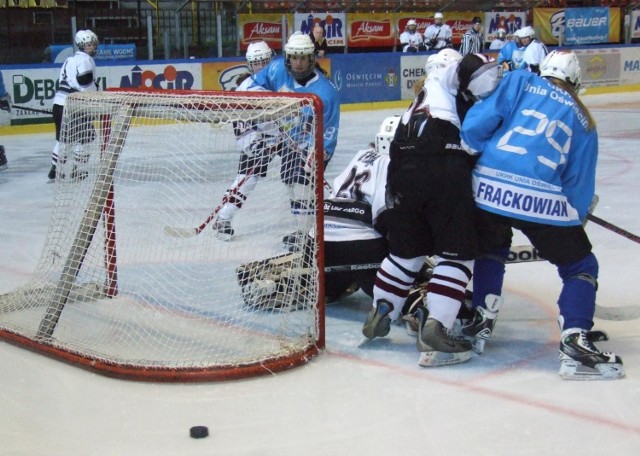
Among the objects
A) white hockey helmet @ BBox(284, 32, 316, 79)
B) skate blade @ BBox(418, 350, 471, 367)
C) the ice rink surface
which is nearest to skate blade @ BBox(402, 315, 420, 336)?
the ice rink surface

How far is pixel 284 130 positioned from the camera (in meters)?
3.24

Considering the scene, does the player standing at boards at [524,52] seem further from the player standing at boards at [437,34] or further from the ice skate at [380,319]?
the ice skate at [380,319]

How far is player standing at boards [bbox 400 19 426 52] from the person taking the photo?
14172mm

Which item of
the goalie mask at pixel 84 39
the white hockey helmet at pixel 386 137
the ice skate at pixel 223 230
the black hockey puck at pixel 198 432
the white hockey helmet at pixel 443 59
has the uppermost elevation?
the goalie mask at pixel 84 39

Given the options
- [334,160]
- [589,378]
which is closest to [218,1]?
[334,160]

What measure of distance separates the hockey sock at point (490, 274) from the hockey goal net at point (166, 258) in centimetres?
56

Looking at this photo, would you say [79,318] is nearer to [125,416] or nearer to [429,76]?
[125,416]

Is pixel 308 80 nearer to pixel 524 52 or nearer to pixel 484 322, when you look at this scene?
pixel 484 322

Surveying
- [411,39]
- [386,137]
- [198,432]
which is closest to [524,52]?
[411,39]

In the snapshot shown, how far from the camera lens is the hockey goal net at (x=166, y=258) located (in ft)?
10.3

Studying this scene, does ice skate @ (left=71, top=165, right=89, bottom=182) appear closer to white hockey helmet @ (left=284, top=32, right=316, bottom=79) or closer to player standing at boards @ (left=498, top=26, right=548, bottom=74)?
white hockey helmet @ (left=284, top=32, right=316, bottom=79)

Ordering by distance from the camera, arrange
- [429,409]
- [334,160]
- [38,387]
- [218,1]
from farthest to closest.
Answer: [218,1] → [334,160] → [38,387] → [429,409]

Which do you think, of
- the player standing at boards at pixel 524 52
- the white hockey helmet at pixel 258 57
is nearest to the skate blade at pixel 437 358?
the white hockey helmet at pixel 258 57

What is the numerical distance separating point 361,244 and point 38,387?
1.26 metres
